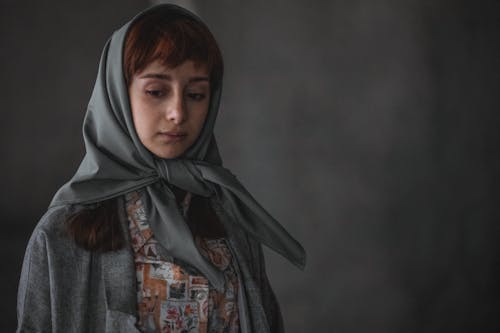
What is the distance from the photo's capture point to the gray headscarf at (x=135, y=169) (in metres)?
1.09

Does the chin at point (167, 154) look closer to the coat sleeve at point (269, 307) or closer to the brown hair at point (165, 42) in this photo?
the brown hair at point (165, 42)

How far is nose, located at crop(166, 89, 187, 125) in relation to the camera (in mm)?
1078

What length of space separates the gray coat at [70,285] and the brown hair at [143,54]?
2 centimetres

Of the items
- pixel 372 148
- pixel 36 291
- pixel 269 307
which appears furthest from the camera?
pixel 372 148

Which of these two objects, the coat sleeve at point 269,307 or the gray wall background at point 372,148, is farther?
the gray wall background at point 372,148

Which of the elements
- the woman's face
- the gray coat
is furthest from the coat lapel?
the woman's face

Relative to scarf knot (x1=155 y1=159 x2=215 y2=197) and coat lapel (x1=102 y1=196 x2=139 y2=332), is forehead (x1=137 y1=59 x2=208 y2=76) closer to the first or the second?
scarf knot (x1=155 y1=159 x2=215 y2=197)

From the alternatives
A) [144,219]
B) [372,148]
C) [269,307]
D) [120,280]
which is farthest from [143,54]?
[372,148]

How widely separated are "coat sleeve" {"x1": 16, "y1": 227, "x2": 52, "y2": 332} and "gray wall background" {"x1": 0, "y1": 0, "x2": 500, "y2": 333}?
1.36 metres

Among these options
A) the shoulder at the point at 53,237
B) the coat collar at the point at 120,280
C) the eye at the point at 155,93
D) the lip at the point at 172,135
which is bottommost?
the coat collar at the point at 120,280

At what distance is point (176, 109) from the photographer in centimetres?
108

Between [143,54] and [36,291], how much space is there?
1.63 feet

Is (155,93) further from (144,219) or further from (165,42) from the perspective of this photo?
(144,219)

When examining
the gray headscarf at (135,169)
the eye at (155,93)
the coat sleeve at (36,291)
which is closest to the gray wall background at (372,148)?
the gray headscarf at (135,169)
